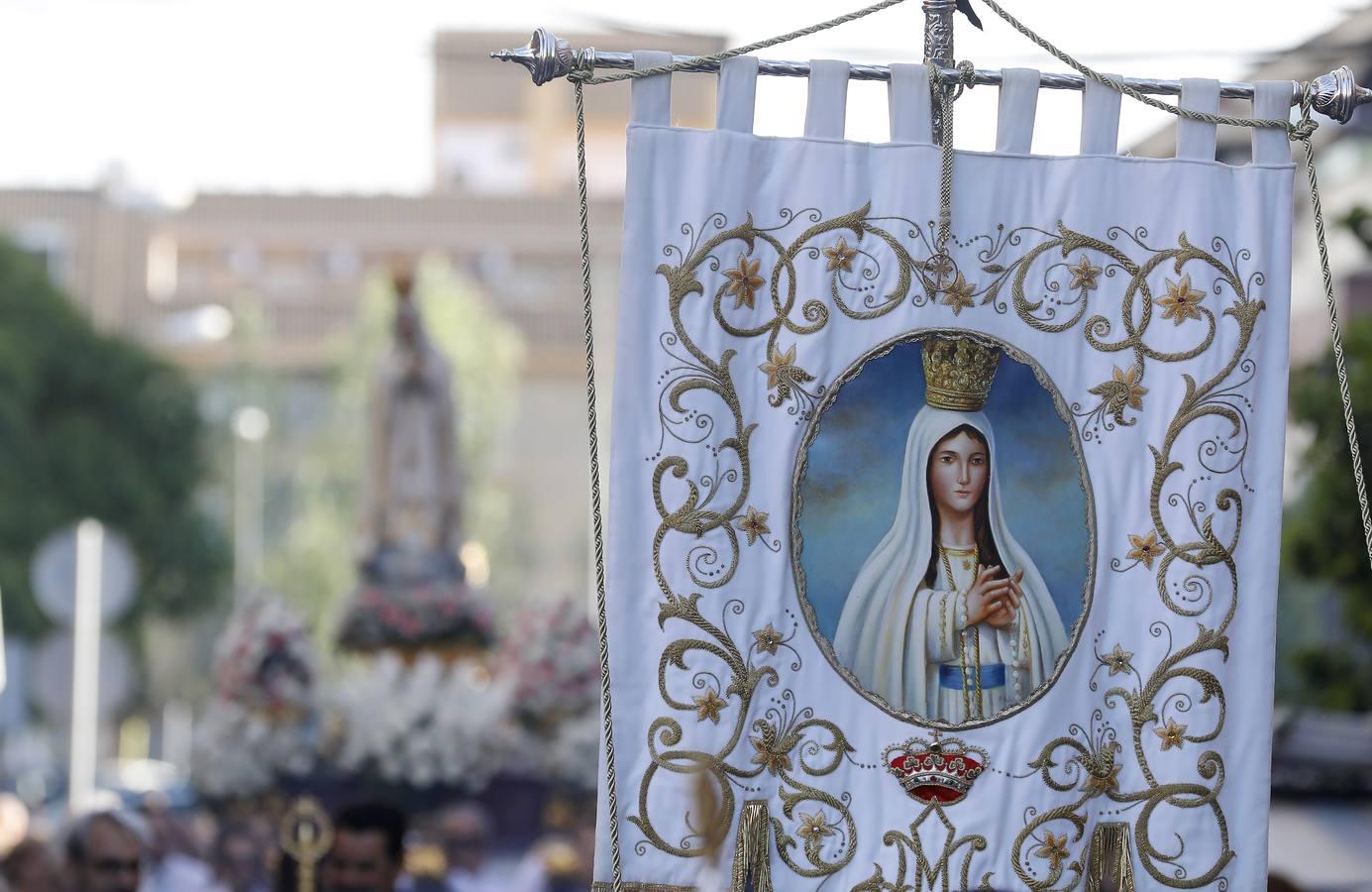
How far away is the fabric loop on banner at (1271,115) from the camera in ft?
15.4

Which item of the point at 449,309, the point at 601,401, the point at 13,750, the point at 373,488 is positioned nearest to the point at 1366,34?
the point at 373,488

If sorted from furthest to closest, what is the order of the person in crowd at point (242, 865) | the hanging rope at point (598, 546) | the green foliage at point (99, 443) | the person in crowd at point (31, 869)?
1. the green foliage at point (99, 443)
2. the person in crowd at point (242, 865)
3. the person in crowd at point (31, 869)
4. the hanging rope at point (598, 546)

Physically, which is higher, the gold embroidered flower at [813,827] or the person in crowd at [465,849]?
the gold embroidered flower at [813,827]

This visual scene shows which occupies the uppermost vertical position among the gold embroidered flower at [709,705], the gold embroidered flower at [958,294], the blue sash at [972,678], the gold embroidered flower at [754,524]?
the gold embroidered flower at [958,294]

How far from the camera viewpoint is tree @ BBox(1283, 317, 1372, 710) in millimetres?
9227

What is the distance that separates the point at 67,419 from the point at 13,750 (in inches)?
210

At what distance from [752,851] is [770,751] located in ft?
0.75

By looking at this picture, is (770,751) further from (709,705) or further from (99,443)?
(99,443)

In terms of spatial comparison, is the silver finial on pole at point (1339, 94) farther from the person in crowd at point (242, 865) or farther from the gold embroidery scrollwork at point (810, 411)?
the person in crowd at point (242, 865)

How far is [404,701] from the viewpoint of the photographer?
10.3m

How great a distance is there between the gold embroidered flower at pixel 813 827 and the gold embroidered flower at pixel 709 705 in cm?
30

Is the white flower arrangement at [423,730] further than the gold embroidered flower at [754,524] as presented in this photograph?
Yes

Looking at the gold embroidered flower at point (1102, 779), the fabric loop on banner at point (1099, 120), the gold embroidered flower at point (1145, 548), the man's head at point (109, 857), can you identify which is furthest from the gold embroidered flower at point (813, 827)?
the man's head at point (109, 857)

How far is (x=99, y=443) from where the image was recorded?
32.0m
